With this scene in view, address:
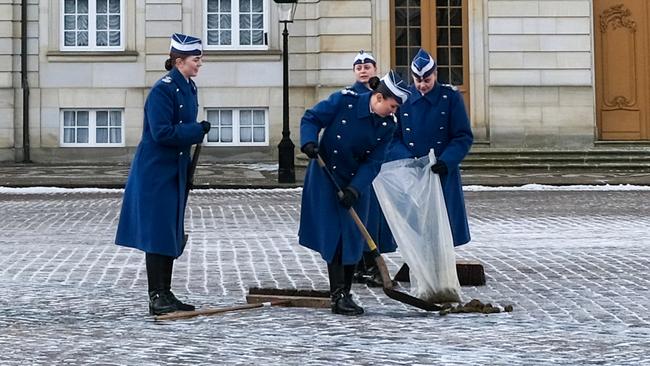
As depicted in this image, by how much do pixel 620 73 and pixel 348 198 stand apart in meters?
22.1

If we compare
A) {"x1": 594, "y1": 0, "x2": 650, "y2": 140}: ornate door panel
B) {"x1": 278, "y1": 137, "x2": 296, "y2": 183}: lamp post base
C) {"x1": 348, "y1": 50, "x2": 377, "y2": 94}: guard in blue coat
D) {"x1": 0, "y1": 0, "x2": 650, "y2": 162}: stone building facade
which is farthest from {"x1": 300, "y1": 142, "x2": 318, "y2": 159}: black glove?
{"x1": 594, "y1": 0, "x2": 650, "y2": 140}: ornate door panel

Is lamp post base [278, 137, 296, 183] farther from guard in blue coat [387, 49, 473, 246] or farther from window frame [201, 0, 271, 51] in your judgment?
guard in blue coat [387, 49, 473, 246]

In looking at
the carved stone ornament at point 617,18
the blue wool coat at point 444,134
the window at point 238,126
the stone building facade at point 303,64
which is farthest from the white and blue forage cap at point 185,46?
the carved stone ornament at point 617,18

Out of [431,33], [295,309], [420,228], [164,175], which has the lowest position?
[295,309]

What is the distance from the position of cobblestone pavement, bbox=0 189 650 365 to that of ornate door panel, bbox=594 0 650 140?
43.8 ft

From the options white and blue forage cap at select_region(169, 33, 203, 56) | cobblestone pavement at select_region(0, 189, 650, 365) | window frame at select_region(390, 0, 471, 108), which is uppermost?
window frame at select_region(390, 0, 471, 108)

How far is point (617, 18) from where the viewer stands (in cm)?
2847

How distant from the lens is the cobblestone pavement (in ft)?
20.3

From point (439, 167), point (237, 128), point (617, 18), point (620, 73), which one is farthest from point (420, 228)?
point (617, 18)

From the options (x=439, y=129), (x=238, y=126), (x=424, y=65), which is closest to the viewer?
(x=424, y=65)

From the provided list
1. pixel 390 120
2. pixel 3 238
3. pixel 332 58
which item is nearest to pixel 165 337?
pixel 390 120

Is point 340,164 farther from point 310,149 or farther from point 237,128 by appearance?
point 237,128

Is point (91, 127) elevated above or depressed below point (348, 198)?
above

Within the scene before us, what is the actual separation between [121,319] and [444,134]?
2.88 m
